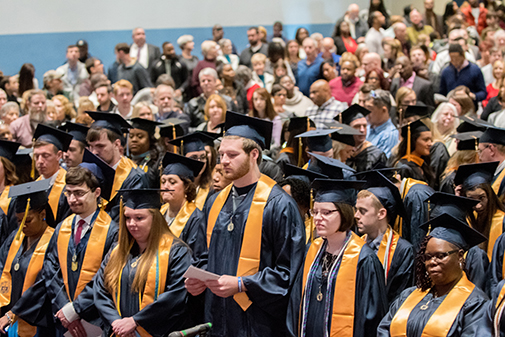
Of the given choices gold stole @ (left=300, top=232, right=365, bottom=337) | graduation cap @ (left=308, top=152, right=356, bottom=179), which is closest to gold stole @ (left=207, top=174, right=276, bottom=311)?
gold stole @ (left=300, top=232, right=365, bottom=337)

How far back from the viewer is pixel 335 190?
3896mm

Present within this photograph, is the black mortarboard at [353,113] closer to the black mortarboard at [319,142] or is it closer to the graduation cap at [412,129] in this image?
the graduation cap at [412,129]

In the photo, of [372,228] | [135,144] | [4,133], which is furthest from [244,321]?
[4,133]

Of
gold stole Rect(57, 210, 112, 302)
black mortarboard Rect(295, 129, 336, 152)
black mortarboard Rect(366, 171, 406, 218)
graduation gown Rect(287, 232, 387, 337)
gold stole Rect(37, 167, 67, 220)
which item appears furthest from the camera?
gold stole Rect(37, 167, 67, 220)

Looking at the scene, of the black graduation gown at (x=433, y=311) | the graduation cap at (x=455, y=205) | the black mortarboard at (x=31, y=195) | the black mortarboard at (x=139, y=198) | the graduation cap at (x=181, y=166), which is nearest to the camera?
the black graduation gown at (x=433, y=311)

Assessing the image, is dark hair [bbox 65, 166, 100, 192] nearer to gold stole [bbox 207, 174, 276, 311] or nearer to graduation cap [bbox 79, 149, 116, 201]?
graduation cap [bbox 79, 149, 116, 201]

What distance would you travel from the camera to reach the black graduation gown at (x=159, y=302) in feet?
13.5

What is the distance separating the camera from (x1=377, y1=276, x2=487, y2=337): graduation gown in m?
3.34

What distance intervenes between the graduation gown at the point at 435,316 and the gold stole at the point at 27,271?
289cm

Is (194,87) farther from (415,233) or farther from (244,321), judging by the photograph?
(244,321)

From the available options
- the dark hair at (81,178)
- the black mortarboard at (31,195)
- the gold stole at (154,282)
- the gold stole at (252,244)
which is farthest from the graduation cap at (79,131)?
the gold stole at (252,244)

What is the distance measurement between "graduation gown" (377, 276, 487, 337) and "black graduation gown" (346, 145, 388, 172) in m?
2.52

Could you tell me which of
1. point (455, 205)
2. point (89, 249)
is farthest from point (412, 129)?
point (89, 249)

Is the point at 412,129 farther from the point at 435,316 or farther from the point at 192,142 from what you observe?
the point at 435,316
